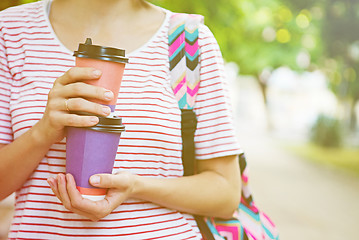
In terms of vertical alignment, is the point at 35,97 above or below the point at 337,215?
above

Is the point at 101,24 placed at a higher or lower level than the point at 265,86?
lower

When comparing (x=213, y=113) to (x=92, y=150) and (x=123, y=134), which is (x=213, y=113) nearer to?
(x=123, y=134)

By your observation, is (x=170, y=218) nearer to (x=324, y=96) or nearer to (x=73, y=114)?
(x=73, y=114)

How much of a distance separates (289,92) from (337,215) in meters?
41.1

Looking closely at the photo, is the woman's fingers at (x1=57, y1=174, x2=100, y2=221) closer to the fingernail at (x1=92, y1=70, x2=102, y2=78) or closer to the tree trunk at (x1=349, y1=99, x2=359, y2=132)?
the fingernail at (x1=92, y1=70, x2=102, y2=78)

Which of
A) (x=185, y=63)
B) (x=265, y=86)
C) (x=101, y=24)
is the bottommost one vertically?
(x=185, y=63)

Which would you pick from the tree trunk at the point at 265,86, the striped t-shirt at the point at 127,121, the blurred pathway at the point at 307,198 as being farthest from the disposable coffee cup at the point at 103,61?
the tree trunk at the point at 265,86

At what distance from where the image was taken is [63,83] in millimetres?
1363

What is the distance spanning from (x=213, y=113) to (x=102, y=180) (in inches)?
20.6

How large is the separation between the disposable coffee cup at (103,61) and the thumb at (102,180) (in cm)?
19

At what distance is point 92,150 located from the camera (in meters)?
1.36

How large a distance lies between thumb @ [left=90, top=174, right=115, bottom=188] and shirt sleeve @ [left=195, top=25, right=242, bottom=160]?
0.45 m

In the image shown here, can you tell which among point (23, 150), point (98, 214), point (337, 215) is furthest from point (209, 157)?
point (337, 215)

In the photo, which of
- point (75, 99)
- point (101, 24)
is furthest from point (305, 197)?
point (75, 99)
